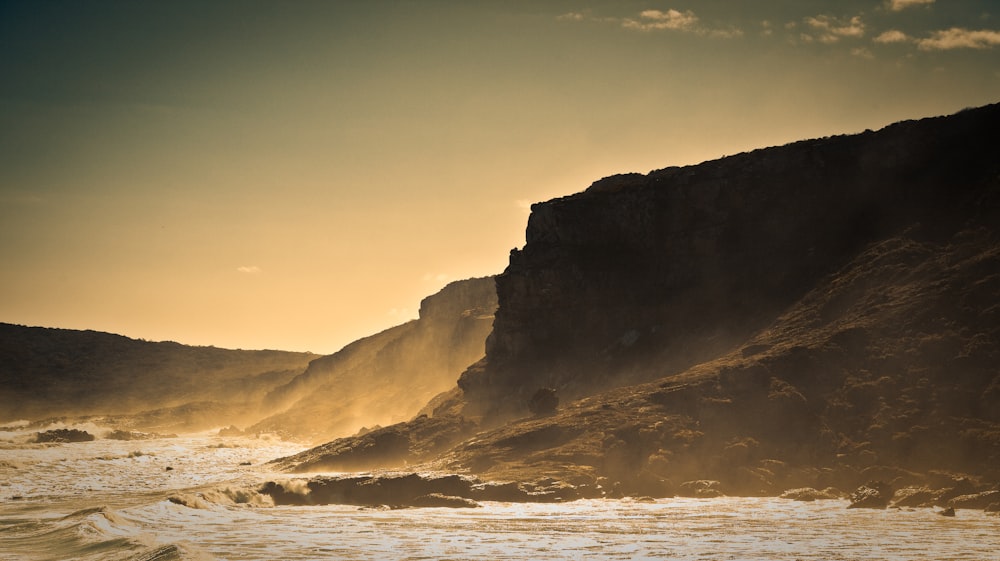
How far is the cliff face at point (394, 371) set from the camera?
115m

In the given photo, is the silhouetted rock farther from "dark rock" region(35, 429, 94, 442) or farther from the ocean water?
the ocean water

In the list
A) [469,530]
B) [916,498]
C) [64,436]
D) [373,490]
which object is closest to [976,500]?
[916,498]

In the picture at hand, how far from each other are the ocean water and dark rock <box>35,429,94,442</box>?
52.8 meters

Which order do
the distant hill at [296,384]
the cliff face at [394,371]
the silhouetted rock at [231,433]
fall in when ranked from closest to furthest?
the cliff face at [394,371] → the silhouetted rock at [231,433] → the distant hill at [296,384]

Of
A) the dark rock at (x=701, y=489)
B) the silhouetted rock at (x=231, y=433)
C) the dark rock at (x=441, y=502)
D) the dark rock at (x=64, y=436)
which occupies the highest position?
the dark rock at (x=64, y=436)

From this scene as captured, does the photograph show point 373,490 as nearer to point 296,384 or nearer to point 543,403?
point 543,403

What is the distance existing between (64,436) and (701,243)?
73.3 m

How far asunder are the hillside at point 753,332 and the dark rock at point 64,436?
4687 centimetres

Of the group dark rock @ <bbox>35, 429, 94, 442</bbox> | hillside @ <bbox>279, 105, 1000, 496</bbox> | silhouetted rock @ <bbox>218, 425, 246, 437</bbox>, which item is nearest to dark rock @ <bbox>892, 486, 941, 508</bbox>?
hillside @ <bbox>279, 105, 1000, 496</bbox>

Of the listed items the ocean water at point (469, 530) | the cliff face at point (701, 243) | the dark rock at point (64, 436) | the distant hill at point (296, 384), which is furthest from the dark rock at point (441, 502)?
the dark rock at point (64, 436)

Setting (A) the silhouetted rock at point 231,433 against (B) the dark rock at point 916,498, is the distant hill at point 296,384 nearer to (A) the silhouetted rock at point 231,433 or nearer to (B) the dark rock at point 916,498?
(A) the silhouetted rock at point 231,433

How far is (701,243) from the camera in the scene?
7394cm

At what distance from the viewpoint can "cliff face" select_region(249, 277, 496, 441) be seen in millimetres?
114562

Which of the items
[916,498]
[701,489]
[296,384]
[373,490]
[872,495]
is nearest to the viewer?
[916,498]
